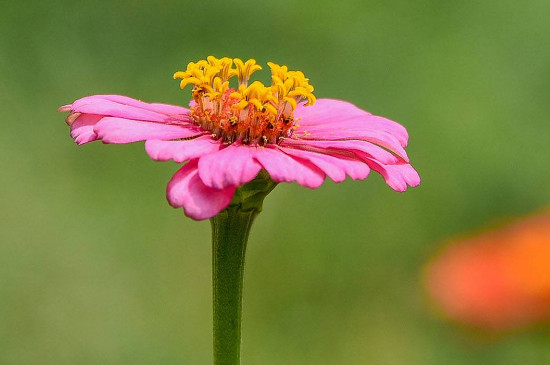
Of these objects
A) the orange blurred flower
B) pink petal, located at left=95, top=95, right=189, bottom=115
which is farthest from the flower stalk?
the orange blurred flower

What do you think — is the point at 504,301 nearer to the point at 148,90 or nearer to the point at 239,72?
the point at 239,72

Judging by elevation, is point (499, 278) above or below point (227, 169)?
above

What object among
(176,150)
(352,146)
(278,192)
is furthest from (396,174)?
(278,192)

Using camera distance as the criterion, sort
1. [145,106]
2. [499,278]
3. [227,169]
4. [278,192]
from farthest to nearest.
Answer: [278,192] → [499,278] → [145,106] → [227,169]

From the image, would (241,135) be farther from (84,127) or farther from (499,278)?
(499,278)

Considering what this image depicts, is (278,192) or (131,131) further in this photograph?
(278,192)

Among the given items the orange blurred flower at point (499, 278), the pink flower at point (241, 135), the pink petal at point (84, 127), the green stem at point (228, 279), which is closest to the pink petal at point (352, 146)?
the pink flower at point (241, 135)

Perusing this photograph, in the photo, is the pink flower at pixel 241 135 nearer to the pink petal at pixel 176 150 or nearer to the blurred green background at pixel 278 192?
the pink petal at pixel 176 150

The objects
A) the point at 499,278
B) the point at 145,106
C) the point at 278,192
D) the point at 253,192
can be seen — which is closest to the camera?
the point at 253,192
